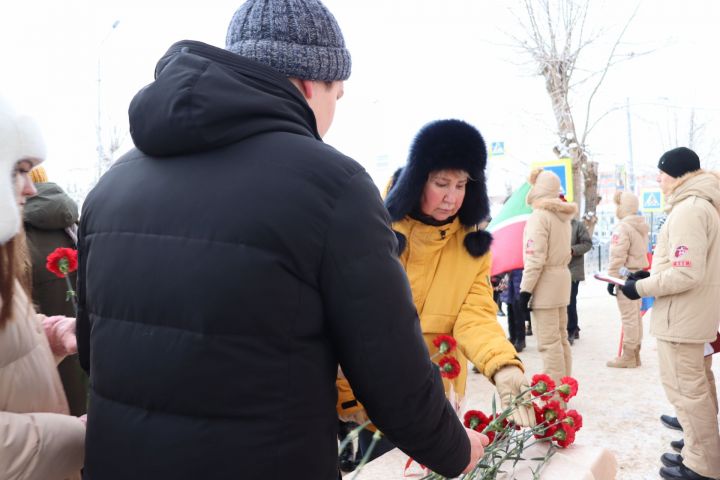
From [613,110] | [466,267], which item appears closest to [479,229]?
[466,267]

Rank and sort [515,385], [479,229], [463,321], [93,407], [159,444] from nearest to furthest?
[159,444] < [93,407] < [515,385] < [463,321] < [479,229]

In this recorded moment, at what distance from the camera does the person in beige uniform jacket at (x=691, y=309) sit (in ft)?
10.8

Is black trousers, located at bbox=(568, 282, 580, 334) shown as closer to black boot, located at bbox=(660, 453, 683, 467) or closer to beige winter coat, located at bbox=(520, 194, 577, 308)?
beige winter coat, located at bbox=(520, 194, 577, 308)

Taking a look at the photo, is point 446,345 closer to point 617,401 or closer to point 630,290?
point 630,290

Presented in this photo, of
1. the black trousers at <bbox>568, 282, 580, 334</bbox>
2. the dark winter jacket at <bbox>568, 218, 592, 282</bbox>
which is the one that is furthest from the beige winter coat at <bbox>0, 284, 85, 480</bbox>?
the black trousers at <bbox>568, 282, 580, 334</bbox>

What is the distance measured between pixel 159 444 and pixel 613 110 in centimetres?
1166

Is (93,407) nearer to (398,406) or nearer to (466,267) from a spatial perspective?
(398,406)

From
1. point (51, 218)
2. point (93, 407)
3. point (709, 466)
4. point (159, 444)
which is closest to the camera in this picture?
point (159, 444)

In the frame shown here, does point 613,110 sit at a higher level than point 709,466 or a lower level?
higher

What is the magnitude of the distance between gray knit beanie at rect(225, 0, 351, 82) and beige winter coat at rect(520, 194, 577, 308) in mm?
4138

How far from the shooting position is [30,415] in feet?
3.88

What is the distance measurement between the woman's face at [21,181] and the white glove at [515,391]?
52.6 inches

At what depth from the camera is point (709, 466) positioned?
3260 millimetres

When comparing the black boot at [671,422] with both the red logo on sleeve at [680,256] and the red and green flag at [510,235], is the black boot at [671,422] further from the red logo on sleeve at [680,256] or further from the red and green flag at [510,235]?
the red and green flag at [510,235]
